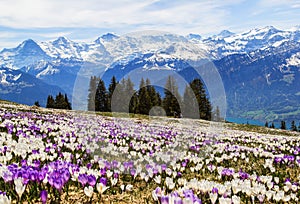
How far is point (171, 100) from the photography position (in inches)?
3716

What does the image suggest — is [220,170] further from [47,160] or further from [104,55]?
[104,55]

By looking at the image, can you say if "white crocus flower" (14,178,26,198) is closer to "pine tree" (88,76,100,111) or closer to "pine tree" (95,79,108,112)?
"pine tree" (95,79,108,112)

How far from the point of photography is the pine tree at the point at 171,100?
301 ft

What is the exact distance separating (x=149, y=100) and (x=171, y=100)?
707cm

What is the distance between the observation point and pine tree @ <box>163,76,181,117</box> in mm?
91750

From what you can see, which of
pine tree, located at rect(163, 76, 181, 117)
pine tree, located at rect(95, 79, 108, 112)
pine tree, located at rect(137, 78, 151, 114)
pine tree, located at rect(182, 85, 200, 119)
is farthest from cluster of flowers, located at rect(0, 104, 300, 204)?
pine tree, located at rect(95, 79, 108, 112)

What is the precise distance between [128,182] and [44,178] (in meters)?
2.15

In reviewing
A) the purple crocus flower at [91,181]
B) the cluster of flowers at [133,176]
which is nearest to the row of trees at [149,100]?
the cluster of flowers at [133,176]

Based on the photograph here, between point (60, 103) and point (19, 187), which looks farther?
point (60, 103)

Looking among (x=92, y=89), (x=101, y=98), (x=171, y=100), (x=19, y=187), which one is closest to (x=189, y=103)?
(x=171, y=100)

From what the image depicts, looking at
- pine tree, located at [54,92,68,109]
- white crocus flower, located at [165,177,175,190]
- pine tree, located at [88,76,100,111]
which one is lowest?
white crocus flower, located at [165,177,175,190]

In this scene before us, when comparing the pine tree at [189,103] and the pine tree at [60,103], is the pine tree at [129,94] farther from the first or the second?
the pine tree at [60,103]

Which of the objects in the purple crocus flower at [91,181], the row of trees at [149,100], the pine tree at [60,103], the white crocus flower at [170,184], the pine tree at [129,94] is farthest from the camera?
the pine tree at [60,103]

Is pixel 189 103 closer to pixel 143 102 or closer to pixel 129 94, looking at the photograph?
pixel 143 102
